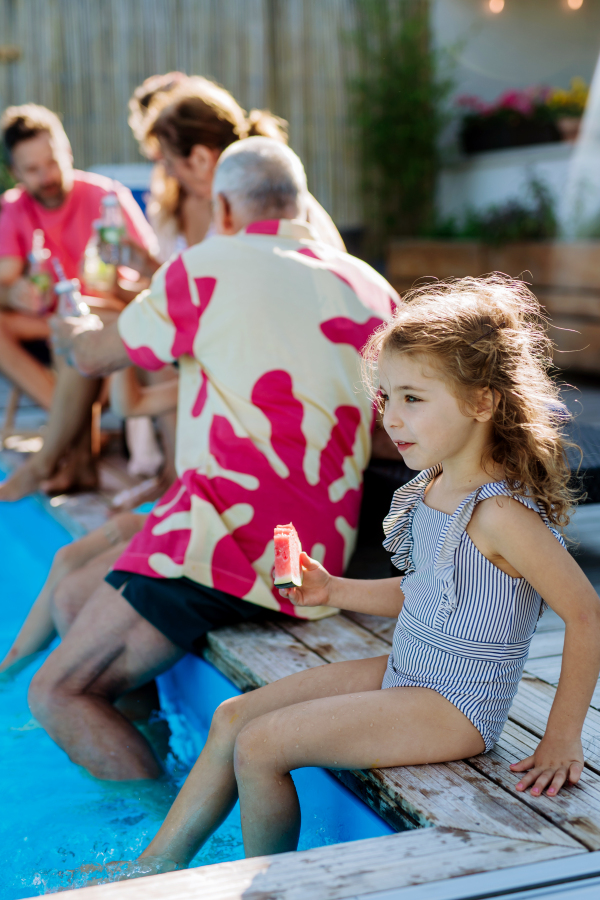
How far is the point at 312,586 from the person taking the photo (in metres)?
1.58

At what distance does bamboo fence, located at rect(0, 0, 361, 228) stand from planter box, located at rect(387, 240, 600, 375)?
1.90 m

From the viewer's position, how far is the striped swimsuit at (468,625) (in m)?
1.41

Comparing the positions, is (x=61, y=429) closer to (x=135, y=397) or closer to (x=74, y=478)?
(x=74, y=478)

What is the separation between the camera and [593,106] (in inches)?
275

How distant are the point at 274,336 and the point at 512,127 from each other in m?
6.41

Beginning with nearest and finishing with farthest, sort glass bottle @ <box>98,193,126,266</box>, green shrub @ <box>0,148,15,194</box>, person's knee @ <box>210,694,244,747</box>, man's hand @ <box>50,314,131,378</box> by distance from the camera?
person's knee @ <box>210,694,244,747</box> → man's hand @ <box>50,314,131,378</box> → glass bottle @ <box>98,193,126,266</box> → green shrub @ <box>0,148,15,194</box>

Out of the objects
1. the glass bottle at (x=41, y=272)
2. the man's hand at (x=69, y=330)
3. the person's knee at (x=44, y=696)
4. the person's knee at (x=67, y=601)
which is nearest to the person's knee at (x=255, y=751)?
the person's knee at (x=44, y=696)

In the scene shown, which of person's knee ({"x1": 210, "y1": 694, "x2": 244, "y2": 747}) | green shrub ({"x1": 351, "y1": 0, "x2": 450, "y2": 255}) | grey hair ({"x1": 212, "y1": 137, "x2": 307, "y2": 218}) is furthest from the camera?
green shrub ({"x1": 351, "y1": 0, "x2": 450, "y2": 255})

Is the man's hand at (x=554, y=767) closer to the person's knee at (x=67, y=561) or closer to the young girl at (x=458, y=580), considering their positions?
the young girl at (x=458, y=580)

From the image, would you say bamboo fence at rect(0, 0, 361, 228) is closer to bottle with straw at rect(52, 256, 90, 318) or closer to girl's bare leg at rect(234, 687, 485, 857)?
bottle with straw at rect(52, 256, 90, 318)

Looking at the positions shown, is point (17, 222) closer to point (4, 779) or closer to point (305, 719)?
Answer: point (4, 779)

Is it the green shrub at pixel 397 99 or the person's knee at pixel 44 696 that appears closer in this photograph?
the person's knee at pixel 44 696

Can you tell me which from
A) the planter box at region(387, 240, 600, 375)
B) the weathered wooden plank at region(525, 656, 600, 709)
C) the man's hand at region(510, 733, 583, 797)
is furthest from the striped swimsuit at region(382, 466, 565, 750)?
the planter box at region(387, 240, 600, 375)

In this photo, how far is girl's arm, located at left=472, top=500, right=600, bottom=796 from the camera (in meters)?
1.32
